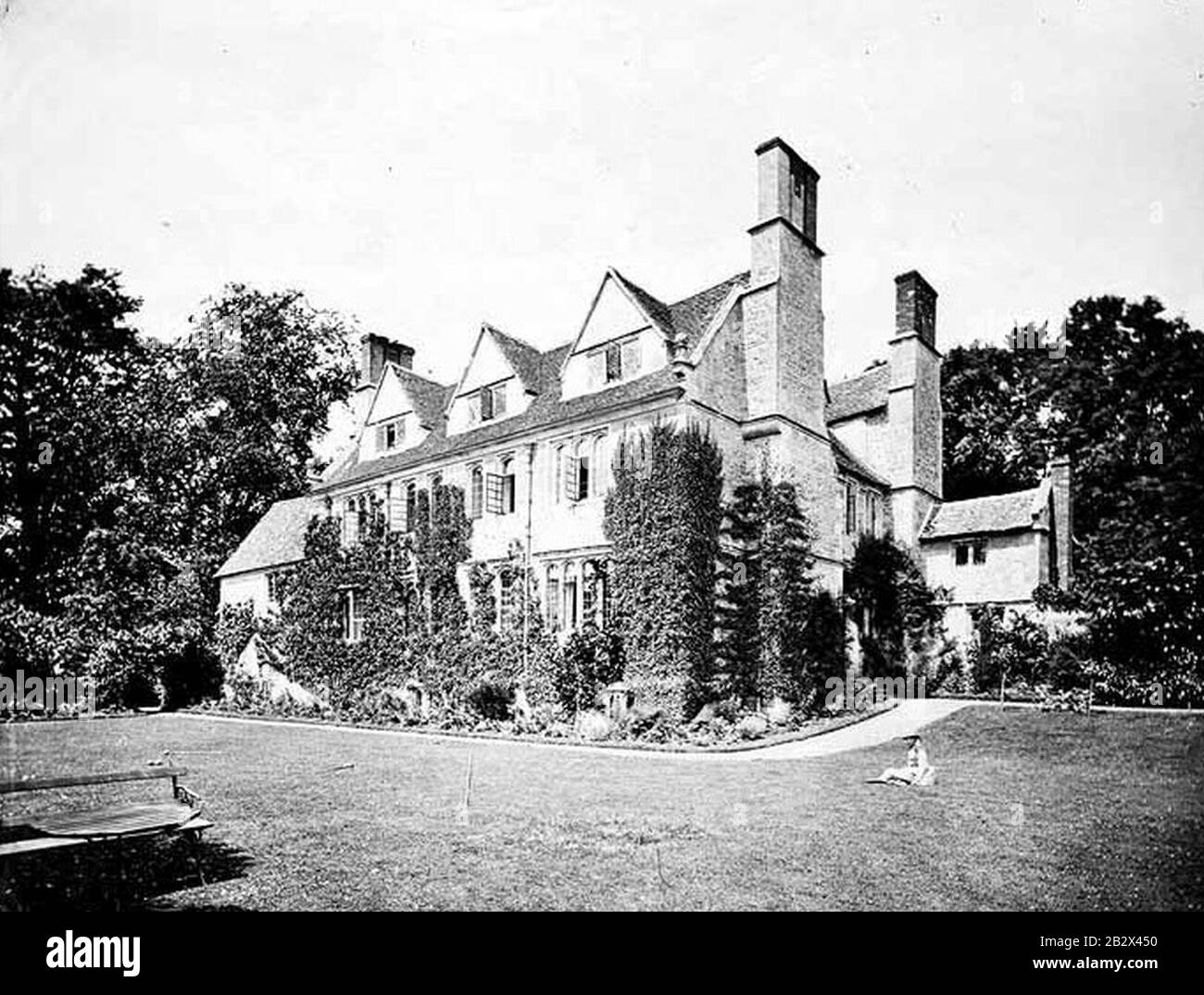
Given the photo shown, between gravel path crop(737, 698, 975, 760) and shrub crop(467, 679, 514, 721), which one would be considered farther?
shrub crop(467, 679, 514, 721)

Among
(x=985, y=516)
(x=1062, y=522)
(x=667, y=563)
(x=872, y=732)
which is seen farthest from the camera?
(x=985, y=516)

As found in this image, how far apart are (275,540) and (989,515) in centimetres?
2485

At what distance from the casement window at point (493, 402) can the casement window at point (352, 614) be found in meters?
6.74


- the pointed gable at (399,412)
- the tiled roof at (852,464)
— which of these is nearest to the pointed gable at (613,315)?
the tiled roof at (852,464)

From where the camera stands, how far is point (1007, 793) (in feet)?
37.1

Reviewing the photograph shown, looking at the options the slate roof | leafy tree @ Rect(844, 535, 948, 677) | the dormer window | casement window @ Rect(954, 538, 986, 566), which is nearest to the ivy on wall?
the slate roof

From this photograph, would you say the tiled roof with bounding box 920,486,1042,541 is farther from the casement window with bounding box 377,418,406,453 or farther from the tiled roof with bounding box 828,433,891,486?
the casement window with bounding box 377,418,406,453

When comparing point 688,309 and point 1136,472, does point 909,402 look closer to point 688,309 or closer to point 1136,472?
point 688,309

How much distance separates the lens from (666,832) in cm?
900

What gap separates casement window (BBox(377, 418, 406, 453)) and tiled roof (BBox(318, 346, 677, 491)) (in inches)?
17.7

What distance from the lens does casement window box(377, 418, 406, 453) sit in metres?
28.5

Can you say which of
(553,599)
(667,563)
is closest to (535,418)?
(553,599)

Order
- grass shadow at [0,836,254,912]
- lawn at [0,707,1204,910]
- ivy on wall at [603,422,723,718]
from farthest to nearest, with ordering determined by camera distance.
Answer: ivy on wall at [603,422,723,718]
lawn at [0,707,1204,910]
grass shadow at [0,836,254,912]
